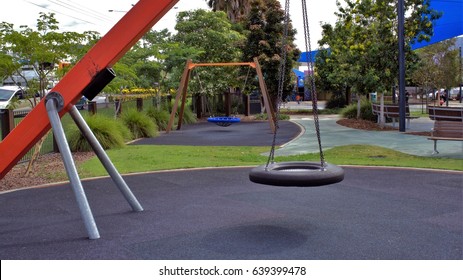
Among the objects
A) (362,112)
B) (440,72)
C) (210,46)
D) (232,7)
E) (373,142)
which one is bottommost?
(373,142)

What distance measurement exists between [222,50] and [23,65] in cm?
1883

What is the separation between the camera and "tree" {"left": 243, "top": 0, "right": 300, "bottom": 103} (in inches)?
1041

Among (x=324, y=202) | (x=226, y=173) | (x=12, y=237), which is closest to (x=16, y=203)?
(x=12, y=237)

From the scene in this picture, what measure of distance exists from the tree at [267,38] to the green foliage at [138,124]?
1073cm

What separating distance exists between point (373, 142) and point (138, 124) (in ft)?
24.5

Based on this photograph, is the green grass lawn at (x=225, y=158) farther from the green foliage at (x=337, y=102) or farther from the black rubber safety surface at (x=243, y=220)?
the green foliage at (x=337, y=102)

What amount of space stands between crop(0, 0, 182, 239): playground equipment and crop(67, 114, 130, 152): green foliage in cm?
703

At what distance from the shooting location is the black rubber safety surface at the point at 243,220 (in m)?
4.84

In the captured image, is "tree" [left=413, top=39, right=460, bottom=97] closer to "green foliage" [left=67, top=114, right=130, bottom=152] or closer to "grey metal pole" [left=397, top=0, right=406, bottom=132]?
"grey metal pole" [left=397, top=0, right=406, bottom=132]

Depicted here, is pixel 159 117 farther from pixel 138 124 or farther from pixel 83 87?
pixel 83 87

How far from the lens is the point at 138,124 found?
658 inches

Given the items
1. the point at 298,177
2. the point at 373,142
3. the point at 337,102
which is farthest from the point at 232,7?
the point at 298,177

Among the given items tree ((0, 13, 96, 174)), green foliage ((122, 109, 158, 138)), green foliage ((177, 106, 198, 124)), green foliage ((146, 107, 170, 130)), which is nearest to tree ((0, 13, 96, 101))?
tree ((0, 13, 96, 174))

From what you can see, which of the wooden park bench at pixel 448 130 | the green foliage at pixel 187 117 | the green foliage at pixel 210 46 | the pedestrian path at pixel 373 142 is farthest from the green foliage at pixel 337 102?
the wooden park bench at pixel 448 130
